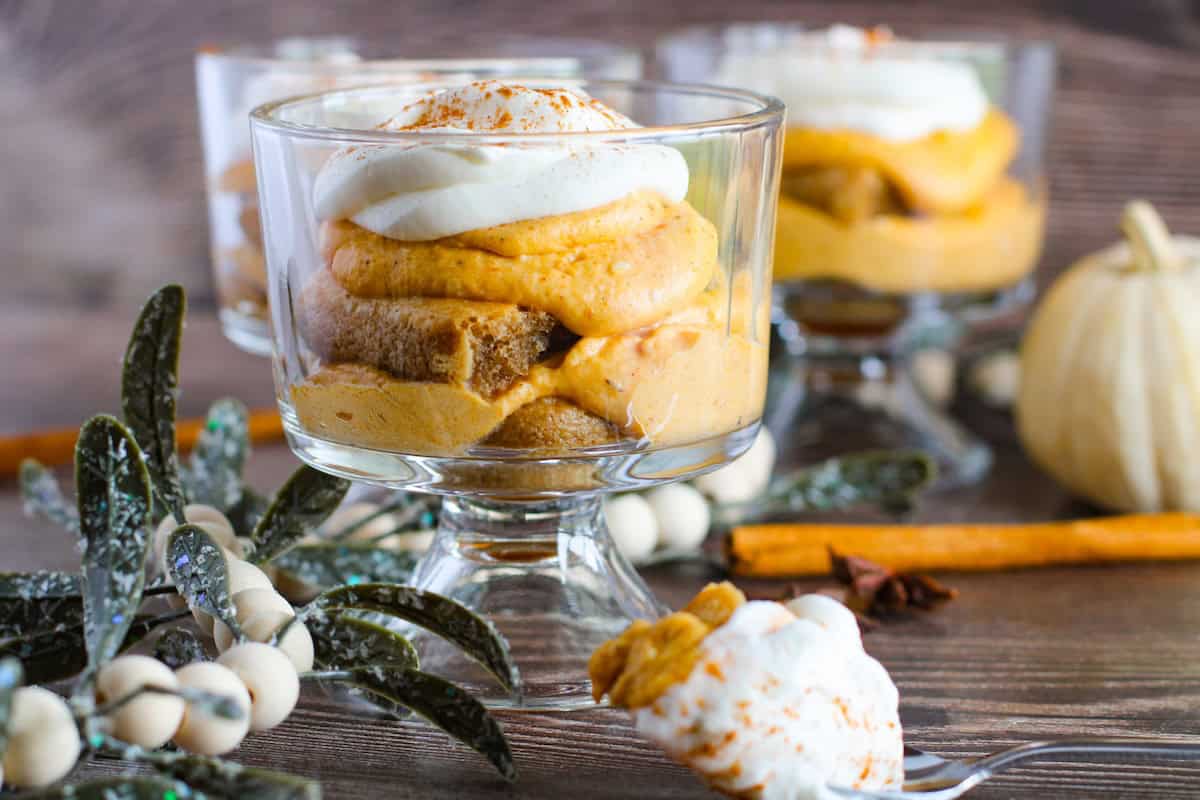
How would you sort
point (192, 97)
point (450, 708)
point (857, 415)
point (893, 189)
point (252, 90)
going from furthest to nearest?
point (192, 97), point (857, 415), point (893, 189), point (252, 90), point (450, 708)

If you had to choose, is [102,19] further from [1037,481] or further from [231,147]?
[1037,481]

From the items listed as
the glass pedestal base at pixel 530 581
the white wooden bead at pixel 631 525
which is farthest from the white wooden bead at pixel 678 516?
the glass pedestal base at pixel 530 581

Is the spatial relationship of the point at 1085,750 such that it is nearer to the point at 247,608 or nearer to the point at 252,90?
the point at 247,608

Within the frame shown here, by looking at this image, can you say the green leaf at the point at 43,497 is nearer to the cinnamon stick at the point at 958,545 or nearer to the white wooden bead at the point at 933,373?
the cinnamon stick at the point at 958,545

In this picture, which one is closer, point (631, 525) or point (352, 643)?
point (352, 643)

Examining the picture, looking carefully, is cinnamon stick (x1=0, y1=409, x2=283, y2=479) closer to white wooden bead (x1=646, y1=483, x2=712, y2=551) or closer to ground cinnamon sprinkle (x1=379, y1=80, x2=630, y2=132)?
white wooden bead (x1=646, y1=483, x2=712, y2=551)

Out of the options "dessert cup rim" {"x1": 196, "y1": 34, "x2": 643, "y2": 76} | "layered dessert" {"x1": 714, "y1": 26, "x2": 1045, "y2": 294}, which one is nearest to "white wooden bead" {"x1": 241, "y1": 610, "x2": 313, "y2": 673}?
"dessert cup rim" {"x1": 196, "y1": 34, "x2": 643, "y2": 76}

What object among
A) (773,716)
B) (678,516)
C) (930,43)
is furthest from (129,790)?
(930,43)
